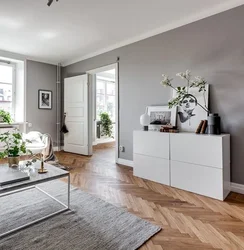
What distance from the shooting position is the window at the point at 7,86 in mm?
4822

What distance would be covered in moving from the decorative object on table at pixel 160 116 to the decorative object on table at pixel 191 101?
0.11m

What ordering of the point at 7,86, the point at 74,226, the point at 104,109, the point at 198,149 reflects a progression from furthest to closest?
the point at 104,109 → the point at 7,86 → the point at 198,149 → the point at 74,226

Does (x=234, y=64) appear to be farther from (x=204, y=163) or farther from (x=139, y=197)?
(x=139, y=197)

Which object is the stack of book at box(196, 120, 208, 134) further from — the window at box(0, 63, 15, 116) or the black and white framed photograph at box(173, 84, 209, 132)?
the window at box(0, 63, 15, 116)

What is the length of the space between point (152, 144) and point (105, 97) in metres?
4.97

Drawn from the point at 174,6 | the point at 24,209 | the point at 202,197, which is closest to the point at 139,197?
the point at 202,197

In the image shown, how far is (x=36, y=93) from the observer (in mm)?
5176

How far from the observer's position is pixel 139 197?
244 cm

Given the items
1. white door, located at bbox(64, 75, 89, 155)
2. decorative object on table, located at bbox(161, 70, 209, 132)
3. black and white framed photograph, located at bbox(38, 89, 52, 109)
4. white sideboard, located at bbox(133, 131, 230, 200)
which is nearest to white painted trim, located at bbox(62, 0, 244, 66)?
decorative object on table, located at bbox(161, 70, 209, 132)

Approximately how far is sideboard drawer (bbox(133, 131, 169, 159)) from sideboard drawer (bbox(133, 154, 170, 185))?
8cm

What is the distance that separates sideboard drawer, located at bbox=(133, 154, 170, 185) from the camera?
9.50ft

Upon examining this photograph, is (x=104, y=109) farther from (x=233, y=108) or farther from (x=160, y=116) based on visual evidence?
(x=233, y=108)

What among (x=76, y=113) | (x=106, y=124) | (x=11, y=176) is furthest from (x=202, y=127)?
(x=106, y=124)

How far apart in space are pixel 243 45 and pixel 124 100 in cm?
218
